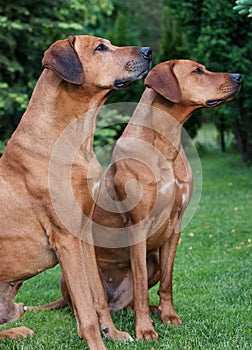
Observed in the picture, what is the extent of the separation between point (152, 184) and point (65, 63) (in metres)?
1.13

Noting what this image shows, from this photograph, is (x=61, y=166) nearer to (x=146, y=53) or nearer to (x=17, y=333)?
(x=146, y=53)

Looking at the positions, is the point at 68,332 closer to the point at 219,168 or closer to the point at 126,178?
the point at 126,178

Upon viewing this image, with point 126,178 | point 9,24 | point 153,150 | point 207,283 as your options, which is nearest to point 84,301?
point 126,178

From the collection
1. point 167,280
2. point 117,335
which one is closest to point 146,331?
point 117,335

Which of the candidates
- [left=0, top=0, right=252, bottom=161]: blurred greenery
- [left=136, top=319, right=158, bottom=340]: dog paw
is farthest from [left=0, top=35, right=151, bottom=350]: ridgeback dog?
[left=0, top=0, right=252, bottom=161]: blurred greenery

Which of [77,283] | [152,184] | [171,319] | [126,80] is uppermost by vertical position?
[126,80]

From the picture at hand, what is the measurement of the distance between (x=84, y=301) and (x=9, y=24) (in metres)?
7.95

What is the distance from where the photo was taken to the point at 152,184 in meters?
4.52

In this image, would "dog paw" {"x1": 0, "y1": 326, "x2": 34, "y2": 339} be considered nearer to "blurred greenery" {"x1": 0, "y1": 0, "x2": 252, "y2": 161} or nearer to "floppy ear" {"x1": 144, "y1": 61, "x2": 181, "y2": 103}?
"floppy ear" {"x1": 144, "y1": 61, "x2": 181, "y2": 103}

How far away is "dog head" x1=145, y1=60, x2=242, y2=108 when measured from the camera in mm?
4711

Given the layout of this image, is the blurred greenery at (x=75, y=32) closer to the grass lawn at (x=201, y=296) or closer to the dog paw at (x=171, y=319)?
the grass lawn at (x=201, y=296)

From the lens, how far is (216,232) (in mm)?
8391

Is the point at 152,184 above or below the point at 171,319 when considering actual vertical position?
above

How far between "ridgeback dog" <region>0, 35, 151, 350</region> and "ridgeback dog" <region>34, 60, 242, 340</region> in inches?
20.8
